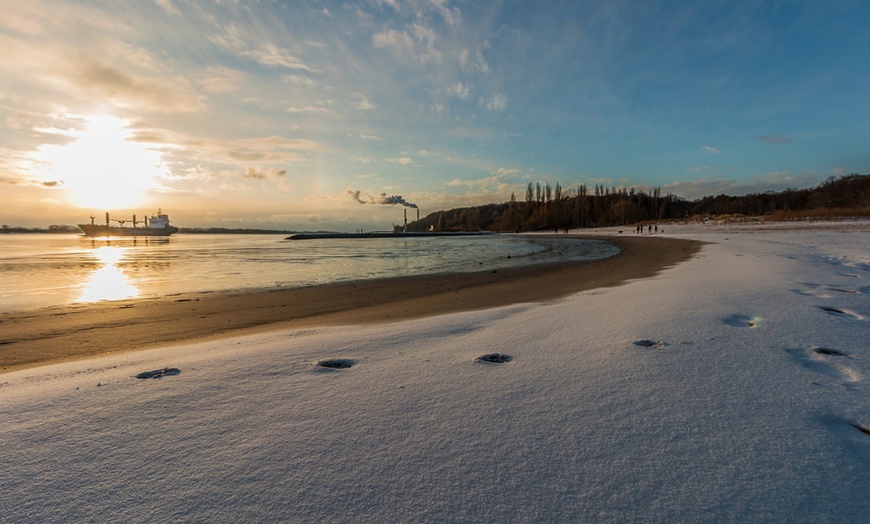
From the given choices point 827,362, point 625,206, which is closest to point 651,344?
point 827,362

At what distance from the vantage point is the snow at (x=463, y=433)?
1295 millimetres

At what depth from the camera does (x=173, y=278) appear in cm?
1320

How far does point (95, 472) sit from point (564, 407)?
2059mm

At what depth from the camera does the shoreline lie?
525 centimetres

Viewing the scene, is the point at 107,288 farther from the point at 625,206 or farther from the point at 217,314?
the point at 625,206

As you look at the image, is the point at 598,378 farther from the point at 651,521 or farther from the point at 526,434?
the point at 651,521

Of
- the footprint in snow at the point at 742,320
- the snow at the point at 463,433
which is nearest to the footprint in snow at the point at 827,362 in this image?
the snow at the point at 463,433

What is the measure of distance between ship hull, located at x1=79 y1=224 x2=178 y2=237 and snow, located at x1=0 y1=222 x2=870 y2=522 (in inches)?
5862

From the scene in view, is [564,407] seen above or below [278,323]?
above

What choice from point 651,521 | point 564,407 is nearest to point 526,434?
point 564,407

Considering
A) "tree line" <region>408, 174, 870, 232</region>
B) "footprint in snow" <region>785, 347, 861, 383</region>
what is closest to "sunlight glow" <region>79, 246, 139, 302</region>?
"footprint in snow" <region>785, 347, 861, 383</region>

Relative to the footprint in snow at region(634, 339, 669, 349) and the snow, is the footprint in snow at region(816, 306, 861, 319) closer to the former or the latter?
the snow

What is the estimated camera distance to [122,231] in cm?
12494

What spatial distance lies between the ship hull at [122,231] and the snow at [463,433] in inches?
5862
